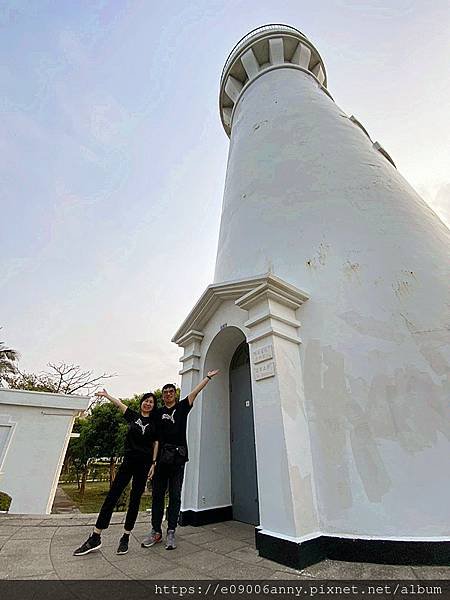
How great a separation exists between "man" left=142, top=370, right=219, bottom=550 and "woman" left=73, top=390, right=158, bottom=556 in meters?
0.12

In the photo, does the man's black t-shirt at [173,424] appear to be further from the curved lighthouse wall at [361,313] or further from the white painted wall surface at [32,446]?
the white painted wall surface at [32,446]

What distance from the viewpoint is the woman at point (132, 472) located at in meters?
3.38

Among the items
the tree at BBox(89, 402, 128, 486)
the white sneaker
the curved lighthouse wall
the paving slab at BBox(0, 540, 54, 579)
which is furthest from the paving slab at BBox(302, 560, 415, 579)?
the tree at BBox(89, 402, 128, 486)

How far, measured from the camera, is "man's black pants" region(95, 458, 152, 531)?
133 inches

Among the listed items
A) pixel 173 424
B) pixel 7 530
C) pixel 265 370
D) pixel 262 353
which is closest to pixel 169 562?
pixel 173 424

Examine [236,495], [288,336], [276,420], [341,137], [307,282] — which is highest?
[341,137]

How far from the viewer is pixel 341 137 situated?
641 centimetres

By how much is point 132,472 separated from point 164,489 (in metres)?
0.54

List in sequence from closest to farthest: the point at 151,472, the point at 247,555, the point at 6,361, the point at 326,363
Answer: the point at 247,555
the point at 151,472
the point at 326,363
the point at 6,361

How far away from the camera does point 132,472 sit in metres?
3.55

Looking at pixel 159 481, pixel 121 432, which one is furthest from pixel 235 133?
pixel 121 432

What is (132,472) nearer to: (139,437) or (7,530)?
(139,437)

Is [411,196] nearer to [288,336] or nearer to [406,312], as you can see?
[406,312]

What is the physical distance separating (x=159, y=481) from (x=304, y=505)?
1.73 m
